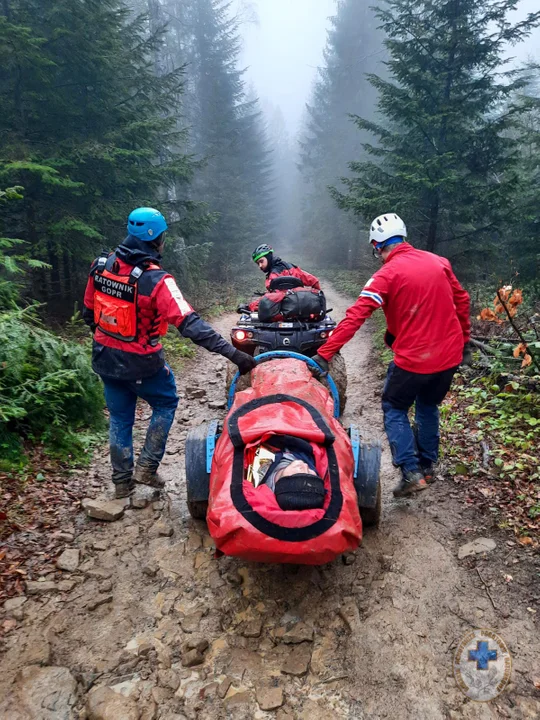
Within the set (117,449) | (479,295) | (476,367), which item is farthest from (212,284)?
(117,449)

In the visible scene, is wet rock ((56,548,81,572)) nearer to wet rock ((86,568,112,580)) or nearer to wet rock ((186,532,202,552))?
wet rock ((86,568,112,580))

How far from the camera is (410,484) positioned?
3.90 metres

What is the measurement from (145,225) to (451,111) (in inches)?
341

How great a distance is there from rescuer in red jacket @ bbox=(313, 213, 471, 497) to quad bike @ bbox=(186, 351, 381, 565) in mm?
600

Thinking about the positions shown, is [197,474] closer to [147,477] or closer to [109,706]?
[147,477]

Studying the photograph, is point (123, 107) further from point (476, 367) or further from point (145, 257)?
point (476, 367)

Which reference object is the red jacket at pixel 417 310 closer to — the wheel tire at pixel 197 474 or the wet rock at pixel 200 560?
the wheel tire at pixel 197 474

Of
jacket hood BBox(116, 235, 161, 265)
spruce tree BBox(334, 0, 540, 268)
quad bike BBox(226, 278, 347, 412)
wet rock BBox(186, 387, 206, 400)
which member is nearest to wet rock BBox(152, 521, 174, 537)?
jacket hood BBox(116, 235, 161, 265)

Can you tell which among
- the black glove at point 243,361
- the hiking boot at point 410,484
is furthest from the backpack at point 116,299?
the hiking boot at point 410,484

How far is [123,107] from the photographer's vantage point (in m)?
9.30

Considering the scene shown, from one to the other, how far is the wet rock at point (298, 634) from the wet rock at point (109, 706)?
2.94 ft

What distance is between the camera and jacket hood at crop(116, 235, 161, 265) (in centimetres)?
348

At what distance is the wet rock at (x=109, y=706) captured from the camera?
212 cm

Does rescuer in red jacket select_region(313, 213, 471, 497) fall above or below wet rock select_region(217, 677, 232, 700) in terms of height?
above
